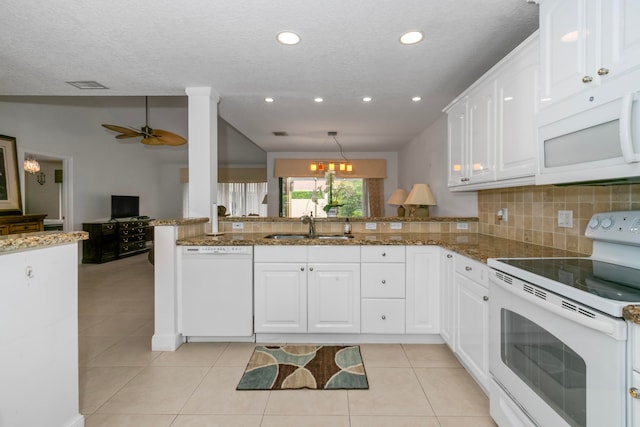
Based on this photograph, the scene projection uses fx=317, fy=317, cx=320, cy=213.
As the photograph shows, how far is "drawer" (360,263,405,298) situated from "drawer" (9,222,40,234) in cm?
503

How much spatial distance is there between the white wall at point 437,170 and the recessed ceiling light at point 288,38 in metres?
2.27

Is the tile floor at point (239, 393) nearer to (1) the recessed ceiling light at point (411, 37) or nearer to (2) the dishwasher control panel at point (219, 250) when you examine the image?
(2) the dishwasher control panel at point (219, 250)

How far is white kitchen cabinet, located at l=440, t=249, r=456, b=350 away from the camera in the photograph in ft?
7.48

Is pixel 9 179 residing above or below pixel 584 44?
below

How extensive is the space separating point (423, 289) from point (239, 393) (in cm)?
153

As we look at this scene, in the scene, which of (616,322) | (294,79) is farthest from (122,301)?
(616,322)

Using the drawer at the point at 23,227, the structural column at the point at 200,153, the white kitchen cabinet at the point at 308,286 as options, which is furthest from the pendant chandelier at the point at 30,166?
the white kitchen cabinet at the point at 308,286

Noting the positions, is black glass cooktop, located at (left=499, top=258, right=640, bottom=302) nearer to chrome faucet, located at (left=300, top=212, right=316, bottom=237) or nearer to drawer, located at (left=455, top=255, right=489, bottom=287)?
drawer, located at (left=455, top=255, right=489, bottom=287)

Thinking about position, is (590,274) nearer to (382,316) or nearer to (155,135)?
(382,316)

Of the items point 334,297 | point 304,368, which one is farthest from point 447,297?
point 304,368

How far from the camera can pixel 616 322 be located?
0.91 meters

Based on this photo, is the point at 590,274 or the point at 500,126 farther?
the point at 500,126

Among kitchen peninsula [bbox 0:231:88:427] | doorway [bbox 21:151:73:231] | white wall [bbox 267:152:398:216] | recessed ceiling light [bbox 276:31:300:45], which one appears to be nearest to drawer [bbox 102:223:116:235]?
doorway [bbox 21:151:73:231]

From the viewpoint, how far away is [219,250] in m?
2.56
